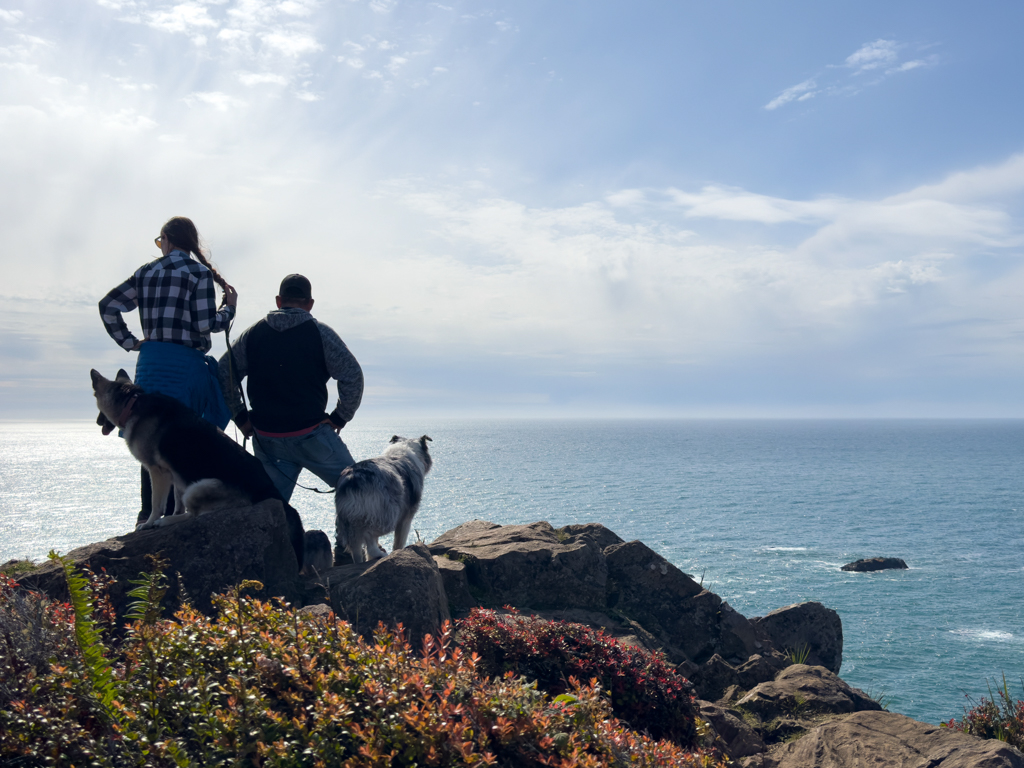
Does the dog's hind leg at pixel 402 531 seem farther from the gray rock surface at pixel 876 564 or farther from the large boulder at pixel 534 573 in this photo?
the gray rock surface at pixel 876 564

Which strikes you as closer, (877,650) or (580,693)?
(580,693)

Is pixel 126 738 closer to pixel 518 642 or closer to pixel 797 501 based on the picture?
pixel 518 642

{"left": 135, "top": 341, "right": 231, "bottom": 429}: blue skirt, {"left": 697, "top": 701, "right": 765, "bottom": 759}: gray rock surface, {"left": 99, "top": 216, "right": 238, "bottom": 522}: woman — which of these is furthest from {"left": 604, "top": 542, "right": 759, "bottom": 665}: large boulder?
{"left": 99, "top": 216, "right": 238, "bottom": 522}: woman

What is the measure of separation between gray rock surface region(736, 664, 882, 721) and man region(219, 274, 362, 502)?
5.55 m

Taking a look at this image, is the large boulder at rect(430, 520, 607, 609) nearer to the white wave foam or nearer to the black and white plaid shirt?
the black and white plaid shirt

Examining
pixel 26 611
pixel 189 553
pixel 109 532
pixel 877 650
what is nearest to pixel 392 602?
pixel 189 553

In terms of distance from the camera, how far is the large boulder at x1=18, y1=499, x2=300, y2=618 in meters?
5.98

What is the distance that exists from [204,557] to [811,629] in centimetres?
1130

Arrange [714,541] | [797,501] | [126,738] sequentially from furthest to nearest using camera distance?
1. [797,501]
2. [714,541]
3. [126,738]

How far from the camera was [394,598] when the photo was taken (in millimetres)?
5738

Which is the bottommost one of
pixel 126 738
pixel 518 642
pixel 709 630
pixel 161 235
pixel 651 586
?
pixel 709 630

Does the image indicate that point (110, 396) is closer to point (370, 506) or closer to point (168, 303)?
point (168, 303)

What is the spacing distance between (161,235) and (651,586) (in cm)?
784

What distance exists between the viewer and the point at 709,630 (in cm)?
927
